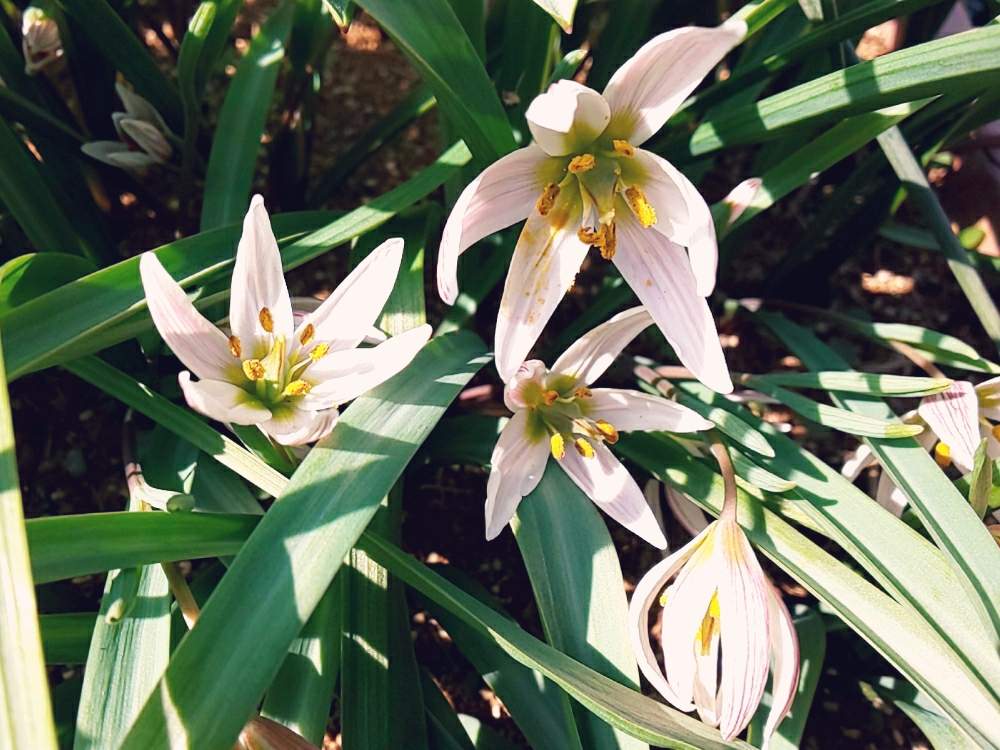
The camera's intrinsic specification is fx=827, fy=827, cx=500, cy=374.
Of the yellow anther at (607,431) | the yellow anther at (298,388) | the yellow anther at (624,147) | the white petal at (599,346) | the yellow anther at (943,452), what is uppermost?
the yellow anther at (624,147)

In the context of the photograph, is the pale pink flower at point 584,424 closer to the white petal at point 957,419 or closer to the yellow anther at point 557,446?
the yellow anther at point 557,446

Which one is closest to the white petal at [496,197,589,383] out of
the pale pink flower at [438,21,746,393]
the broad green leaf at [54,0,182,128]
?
the pale pink flower at [438,21,746,393]

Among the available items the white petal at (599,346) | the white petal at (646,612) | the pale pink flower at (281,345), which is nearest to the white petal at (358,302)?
the pale pink flower at (281,345)

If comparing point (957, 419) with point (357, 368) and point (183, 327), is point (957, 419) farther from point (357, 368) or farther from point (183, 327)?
point (183, 327)

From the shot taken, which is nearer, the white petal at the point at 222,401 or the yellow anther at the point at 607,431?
the white petal at the point at 222,401

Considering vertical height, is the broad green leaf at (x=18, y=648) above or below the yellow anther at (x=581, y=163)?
below

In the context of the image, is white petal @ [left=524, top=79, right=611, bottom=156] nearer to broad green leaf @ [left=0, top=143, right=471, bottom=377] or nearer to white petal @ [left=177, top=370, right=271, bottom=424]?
broad green leaf @ [left=0, top=143, right=471, bottom=377]

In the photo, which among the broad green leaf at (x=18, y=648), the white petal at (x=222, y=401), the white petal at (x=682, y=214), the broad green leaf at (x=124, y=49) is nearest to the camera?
the broad green leaf at (x=18, y=648)

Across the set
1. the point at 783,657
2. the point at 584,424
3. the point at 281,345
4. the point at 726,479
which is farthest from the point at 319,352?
the point at 783,657
